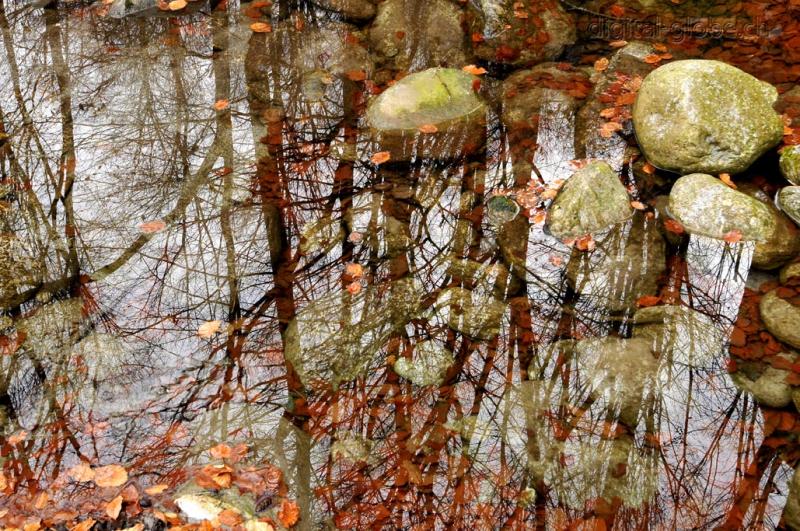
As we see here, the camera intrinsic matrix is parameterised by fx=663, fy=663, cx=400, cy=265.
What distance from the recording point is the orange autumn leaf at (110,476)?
365cm

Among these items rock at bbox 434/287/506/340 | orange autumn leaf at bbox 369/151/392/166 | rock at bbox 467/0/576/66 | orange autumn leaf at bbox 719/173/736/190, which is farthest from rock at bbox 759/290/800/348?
rock at bbox 467/0/576/66

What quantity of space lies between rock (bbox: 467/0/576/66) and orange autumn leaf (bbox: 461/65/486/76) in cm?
22

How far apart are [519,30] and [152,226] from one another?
455 centimetres

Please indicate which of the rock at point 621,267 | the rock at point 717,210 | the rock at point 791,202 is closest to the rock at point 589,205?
the rock at point 621,267

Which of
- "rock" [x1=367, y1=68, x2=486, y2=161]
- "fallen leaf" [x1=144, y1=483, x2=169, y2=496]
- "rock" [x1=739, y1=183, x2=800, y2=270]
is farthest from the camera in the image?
"rock" [x1=367, y1=68, x2=486, y2=161]

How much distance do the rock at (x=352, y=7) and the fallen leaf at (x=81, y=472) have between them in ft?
19.7

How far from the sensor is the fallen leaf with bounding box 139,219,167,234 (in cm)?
547

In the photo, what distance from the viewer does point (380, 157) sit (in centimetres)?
604

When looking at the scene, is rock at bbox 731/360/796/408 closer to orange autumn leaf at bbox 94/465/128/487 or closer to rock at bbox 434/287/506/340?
rock at bbox 434/287/506/340

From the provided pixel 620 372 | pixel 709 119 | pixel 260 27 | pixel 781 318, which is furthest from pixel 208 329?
pixel 260 27

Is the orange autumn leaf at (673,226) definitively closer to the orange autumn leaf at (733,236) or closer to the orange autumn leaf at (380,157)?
the orange autumn leaf at (733,236)

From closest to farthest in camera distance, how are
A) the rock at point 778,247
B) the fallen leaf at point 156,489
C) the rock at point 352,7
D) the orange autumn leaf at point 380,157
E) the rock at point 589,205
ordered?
the fallen leaf at point 156,489, the rock at point 778,247, the rock at point 589,205, the orange autumn leaf at point 380,157, the rock at point 352,7

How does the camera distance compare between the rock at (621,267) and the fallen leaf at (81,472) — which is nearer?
the fallen leaf at (81,472)

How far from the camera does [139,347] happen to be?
4523 mm
